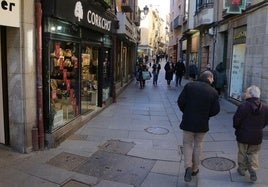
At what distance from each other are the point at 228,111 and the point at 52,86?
7101mm

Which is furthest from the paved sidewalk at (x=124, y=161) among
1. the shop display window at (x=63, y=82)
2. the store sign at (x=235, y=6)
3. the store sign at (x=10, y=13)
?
the store sign at (x=235, y=6)

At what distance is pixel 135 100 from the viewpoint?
14.6 meters

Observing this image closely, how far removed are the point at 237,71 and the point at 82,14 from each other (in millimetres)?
7838

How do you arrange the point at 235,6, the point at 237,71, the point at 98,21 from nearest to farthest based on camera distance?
the point at 98,21 < the point at 235,6 < the point at 237,71

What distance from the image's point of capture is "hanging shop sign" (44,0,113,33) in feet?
20.9

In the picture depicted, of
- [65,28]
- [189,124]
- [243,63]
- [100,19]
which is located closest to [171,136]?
[189,124]

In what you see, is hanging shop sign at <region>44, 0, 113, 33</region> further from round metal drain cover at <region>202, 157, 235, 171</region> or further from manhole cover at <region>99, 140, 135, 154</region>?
round metal drain cover at <region>202, 157, 235, 171</region>

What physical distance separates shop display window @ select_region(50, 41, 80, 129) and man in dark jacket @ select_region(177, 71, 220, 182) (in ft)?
10.2

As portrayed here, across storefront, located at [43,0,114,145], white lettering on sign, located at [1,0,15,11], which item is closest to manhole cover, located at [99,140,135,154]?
storefront, located at [43,0,114,145]

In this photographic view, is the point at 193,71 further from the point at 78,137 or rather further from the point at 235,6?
the point at 78,137

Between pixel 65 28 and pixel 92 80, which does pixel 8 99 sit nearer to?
pixel 65 28

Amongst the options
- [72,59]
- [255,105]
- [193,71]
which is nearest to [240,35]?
[193,71]

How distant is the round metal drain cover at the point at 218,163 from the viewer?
5.89 metres

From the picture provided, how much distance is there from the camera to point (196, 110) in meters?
5.12
